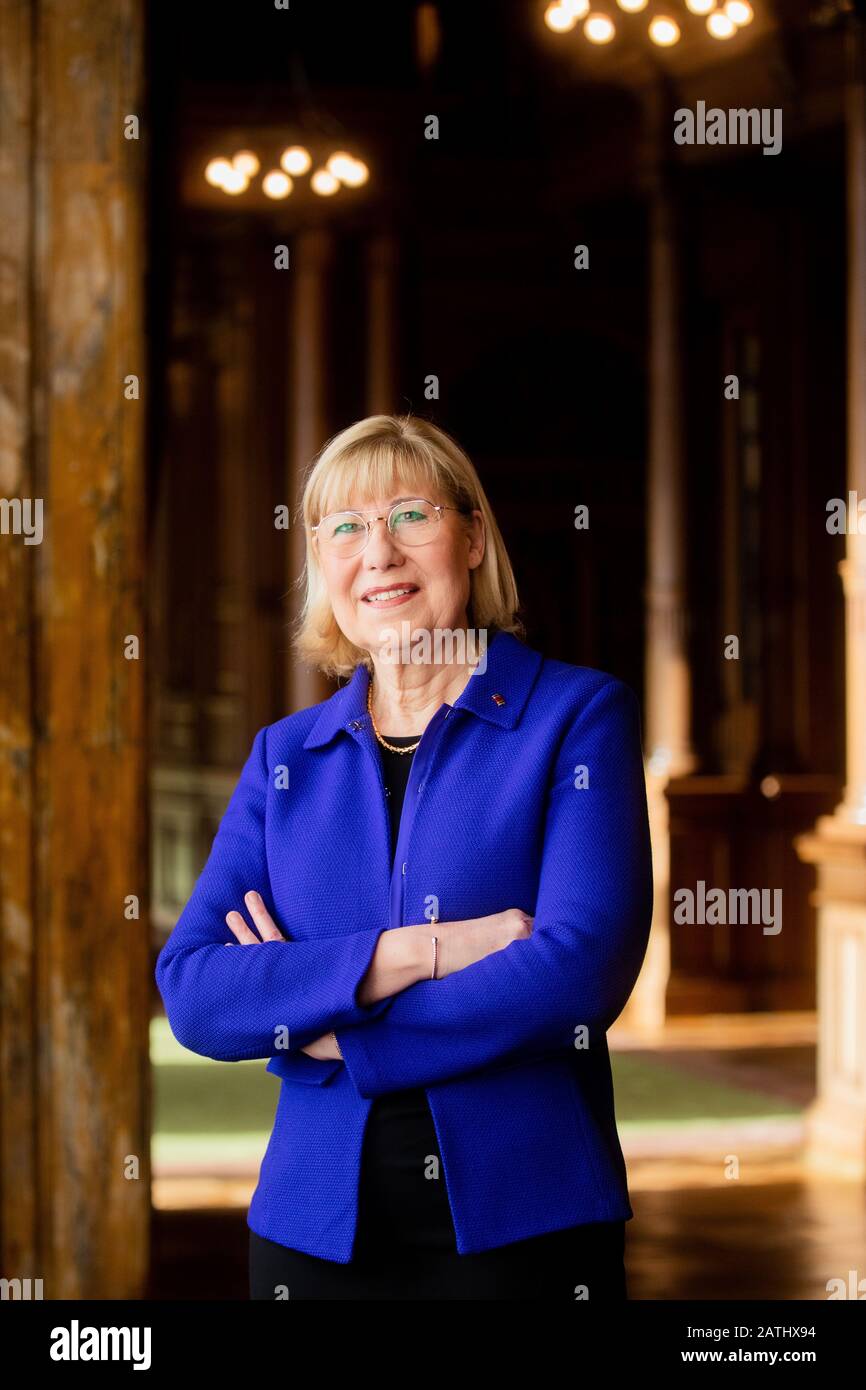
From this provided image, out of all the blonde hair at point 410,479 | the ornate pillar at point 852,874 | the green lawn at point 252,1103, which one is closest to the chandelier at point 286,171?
the ornate pillar at point 852,874

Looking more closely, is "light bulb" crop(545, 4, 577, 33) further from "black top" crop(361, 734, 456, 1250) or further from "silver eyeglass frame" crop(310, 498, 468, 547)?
"black top" crop(361, 734, 456, 1250)

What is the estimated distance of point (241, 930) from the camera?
1.96 m

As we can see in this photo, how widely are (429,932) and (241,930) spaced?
9.0 inches

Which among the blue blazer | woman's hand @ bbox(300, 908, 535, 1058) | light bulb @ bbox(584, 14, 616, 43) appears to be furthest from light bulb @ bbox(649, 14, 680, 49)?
woman's hand @ bbox(300, 908, 535, 1058)

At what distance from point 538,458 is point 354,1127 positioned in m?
8.28

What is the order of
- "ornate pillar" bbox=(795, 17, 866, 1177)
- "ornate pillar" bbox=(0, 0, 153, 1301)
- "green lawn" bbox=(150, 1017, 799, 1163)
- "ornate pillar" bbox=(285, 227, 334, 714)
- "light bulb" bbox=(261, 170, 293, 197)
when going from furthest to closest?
"ornate pillar" bbox=(285, 227, 334, 714) → "light bulb" bbox=(261, 170, 293, 197) → "green lawn" bbox=(150, 1017, 799, 1163) → "ornate pillar" bbox=(795, 17, 866, 1177) → "ornate pillar" bbox=(0, 0, 153, 1301)

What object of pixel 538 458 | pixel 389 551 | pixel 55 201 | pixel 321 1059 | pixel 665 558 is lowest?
pixel 321 1059

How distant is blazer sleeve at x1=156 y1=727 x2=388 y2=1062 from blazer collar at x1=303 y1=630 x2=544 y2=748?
0.13m

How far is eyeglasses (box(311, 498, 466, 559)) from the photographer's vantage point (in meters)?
1.95

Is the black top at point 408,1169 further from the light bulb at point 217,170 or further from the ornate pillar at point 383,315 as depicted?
the ornate pillar at point 383,315

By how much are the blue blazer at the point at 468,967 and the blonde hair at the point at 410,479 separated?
78mm
